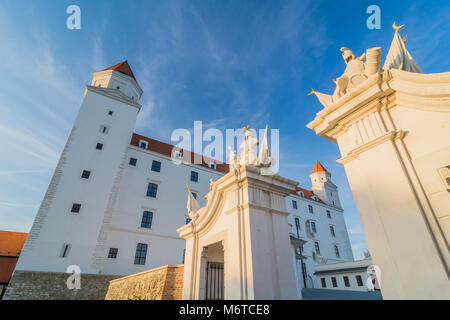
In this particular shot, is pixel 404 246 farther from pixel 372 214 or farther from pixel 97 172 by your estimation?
pixel 97 172

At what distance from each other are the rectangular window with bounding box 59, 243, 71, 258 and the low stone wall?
870 centimetres

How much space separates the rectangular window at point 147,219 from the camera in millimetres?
22842

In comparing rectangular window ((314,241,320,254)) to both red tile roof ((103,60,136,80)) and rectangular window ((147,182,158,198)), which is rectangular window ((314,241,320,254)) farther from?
red tile roof ((103,60,136,80))

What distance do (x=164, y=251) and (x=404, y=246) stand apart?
2286 cm

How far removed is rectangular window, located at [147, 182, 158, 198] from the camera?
24.7m

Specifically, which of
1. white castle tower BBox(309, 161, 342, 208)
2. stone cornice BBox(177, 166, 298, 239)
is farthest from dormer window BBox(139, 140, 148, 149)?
white castle tower BBox(309, 161, 342, 208)

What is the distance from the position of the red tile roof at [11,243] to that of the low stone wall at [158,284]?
2514cm

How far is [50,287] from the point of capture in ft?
55.7

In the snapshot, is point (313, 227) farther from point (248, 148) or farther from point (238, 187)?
point (238, 187)

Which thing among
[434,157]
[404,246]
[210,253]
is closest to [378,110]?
[434,157]

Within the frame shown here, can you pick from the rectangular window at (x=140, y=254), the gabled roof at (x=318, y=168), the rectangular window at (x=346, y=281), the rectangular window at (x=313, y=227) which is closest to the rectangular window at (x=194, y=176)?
the rectangular window at (x=140, y=254)

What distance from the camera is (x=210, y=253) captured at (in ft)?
24.1

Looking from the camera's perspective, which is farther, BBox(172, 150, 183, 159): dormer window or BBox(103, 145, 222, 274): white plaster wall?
BBox(172, 150, 183, 159): dormer window

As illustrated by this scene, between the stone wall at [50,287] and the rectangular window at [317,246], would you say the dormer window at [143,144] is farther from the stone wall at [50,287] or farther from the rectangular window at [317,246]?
the rectangular window at [317,246]
